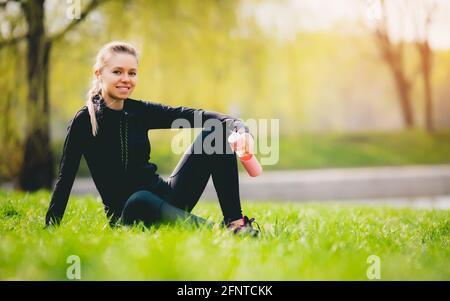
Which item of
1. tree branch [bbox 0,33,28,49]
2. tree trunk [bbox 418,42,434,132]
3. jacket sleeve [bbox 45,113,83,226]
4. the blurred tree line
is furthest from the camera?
tree trunk [bbox 418,42,434,132]

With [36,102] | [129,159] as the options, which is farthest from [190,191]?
[36,102]

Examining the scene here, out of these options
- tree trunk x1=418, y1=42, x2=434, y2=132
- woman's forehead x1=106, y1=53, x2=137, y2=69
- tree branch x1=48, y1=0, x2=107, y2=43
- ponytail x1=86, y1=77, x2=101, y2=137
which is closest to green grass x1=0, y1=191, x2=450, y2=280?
ponytail x1=86, y1=77, x2=101, y2=137

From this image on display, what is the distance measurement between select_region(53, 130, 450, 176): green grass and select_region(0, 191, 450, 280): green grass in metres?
9.41

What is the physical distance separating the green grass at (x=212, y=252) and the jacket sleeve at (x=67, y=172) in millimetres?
100

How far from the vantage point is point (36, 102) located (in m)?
7.06

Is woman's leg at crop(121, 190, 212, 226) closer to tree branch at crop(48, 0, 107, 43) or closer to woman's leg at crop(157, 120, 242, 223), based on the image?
woman's leg at crop(157, 120, 242, 223)

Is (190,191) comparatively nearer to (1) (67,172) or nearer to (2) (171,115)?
(2) (171,115)

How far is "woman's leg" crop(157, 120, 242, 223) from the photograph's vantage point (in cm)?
289

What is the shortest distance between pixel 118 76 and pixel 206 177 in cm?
83

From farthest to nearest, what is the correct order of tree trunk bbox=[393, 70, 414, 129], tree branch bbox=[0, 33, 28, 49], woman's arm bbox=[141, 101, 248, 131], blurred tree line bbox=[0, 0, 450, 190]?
tree trunk bbox=[393, 70, 414, 129], blurred tree line bbox=[0, 0, 450, 190], tree branch bbox=[0, 33, 28, 49], woman's arm bbox=[141, 101, 248, 131]
